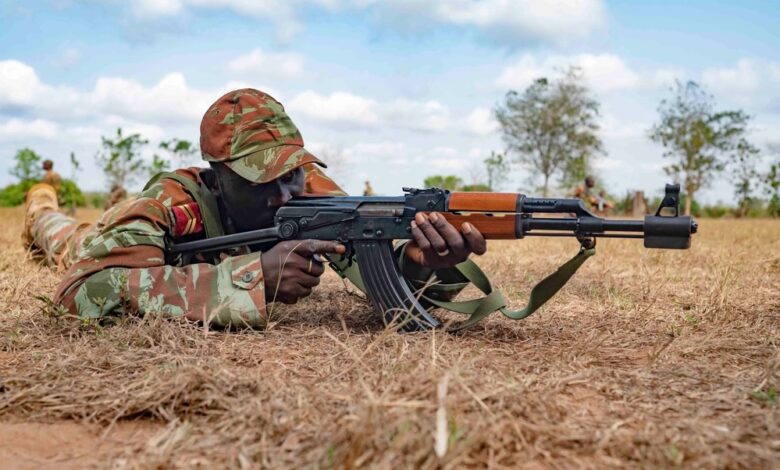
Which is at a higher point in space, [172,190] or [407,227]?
[172,190]

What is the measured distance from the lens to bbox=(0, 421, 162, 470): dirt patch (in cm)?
190

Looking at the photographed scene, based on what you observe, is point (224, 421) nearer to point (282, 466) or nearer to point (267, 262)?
point (282, 466)

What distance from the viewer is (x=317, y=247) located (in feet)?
10.6

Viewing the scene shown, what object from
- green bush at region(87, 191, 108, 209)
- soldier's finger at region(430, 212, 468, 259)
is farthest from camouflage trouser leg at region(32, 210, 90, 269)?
green bush at region(87, 191, 108, 209)

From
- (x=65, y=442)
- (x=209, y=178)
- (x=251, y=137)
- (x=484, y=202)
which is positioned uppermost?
(x=251, y=137)

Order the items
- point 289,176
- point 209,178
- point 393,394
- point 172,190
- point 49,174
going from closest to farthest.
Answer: point 393,394
point 289,176
point 172,190
point 209,178
point 49,174

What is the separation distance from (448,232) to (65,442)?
5.62ft

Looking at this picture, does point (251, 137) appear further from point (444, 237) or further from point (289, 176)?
point (444, 237)

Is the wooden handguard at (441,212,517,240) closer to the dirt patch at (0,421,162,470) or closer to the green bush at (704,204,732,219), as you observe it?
the dirt patch at (0,421,162,470)

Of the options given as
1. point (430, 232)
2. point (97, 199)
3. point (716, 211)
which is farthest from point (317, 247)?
point (97, 199)

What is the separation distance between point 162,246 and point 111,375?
1049 mm

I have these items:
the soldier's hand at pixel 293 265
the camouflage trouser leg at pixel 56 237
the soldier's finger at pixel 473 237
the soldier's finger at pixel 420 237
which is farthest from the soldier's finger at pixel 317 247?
the camouflage trouser leg at pixel 56 237

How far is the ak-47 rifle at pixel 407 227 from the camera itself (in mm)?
2885

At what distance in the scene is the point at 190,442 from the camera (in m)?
1.89
